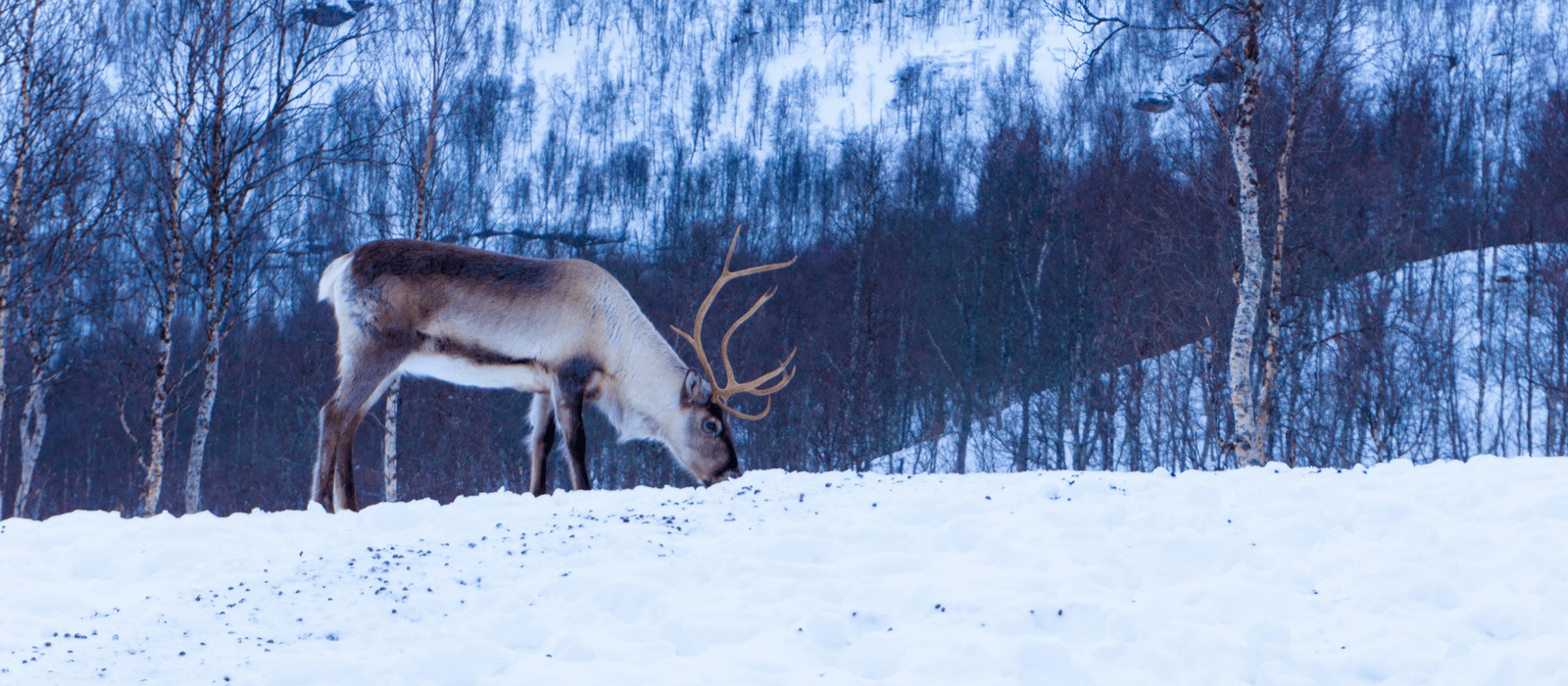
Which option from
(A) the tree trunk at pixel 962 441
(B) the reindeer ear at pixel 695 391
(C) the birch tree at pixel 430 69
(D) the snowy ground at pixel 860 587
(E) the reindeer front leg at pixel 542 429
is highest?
(C) the birch tree at pixel 430 69

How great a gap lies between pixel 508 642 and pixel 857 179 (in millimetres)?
23009

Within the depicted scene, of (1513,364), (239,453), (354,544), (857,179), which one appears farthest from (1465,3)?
(239,453)

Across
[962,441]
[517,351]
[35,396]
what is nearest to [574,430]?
[517,351]

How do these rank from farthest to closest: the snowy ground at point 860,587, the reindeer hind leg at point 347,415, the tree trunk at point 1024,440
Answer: the tree trunk at point 1024,440
the reindeer hind leg at point 347,415
the snowy ground at point 860,587

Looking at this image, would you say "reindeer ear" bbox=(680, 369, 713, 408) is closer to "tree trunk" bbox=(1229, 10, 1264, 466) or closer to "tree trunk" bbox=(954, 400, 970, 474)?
"tree trunk" bbox=(1229, 10, 1264, 466)

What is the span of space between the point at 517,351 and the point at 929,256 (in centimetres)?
2134

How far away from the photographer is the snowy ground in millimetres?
3465

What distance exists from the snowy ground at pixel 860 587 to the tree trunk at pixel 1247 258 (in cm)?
488

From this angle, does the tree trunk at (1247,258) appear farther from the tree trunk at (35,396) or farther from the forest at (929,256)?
the tree trunk at (35,396)

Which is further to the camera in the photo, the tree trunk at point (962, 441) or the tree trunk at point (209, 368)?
the tree trunk at point (962, 441)

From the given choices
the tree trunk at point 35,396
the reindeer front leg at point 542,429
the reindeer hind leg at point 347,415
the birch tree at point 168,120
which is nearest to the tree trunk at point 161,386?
the birch tree at point 168,120

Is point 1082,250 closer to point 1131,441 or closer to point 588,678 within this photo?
point 1131,441

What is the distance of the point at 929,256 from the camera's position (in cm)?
2778

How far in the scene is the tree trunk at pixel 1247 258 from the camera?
35.1ft
